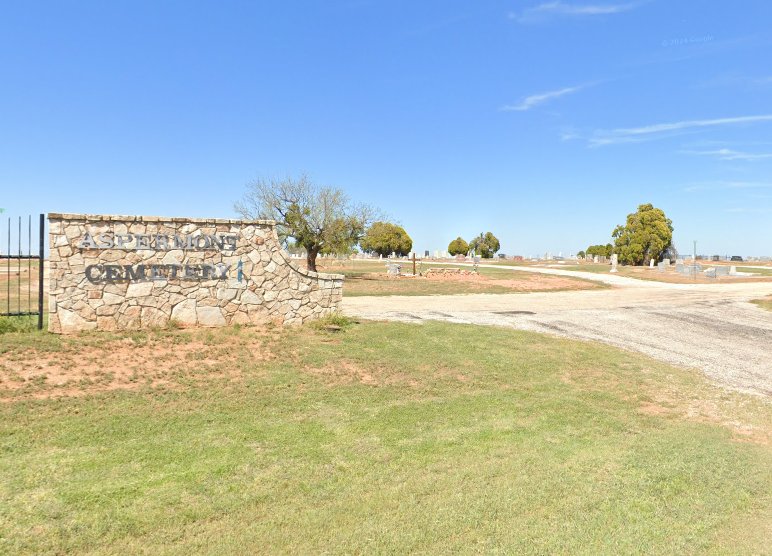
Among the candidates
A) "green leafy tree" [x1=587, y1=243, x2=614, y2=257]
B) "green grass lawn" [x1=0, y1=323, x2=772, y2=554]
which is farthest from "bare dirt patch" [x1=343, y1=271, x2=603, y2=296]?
"green leafy tree" [x1=587, y1=243, x2=614, y2=257]

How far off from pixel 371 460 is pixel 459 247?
120126 millimetres

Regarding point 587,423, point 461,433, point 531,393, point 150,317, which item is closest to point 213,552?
point 461,433

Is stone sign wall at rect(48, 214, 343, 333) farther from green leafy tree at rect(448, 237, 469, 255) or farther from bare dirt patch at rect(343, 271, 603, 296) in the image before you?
green leafy tree at rect(448, 237, 469, 255)

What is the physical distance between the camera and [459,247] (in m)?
124

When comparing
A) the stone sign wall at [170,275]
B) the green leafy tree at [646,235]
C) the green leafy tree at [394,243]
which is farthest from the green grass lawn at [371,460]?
the green leafy tree at [394,243]

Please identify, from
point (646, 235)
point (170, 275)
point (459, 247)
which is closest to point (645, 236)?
point (646, 235)

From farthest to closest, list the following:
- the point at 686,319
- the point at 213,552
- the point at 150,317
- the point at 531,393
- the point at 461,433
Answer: the point at 686,319 < the point at 150,317 < the point at 531,393 < the point at 461,433 < the point at 213,552

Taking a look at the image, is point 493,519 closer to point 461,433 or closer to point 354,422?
point 461,433

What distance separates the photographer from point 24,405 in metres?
6.80

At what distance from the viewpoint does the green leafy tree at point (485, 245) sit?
12256 centimetres

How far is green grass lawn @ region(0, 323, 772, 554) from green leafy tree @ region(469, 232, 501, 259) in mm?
114350

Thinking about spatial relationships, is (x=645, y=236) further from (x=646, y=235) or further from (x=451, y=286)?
(x=451, y=286)

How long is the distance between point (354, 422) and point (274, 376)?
259cm

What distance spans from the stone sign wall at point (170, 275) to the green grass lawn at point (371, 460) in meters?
1.09
